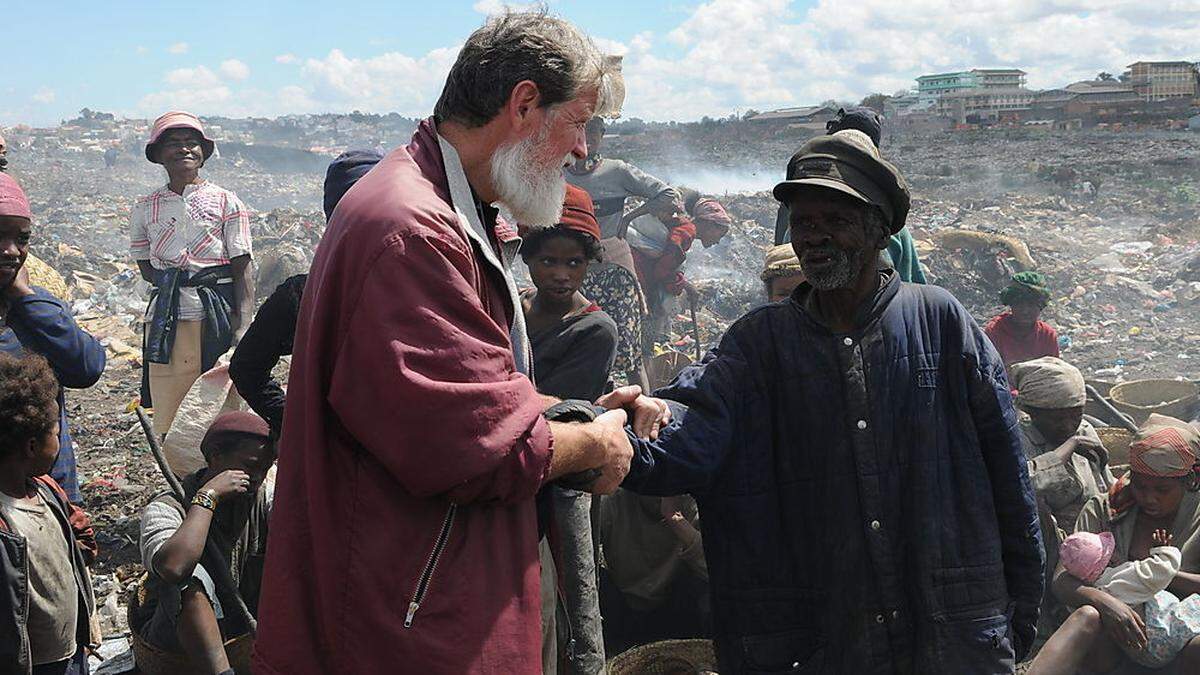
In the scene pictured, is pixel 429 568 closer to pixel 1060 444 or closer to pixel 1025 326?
pixel 1060 444

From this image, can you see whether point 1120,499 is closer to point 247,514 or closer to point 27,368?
point 247,514

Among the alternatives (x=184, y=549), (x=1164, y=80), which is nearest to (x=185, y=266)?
(x=184, y=549)

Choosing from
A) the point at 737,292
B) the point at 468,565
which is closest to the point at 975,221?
the point at 737,292

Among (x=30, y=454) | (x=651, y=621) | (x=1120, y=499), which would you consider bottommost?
(x=651, y=621)

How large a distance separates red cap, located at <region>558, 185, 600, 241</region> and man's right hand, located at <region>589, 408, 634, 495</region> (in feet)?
7.10

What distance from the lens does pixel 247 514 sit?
403 centimetres

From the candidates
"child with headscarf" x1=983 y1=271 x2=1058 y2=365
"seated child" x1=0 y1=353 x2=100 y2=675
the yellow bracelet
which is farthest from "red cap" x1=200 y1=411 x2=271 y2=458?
"child with headscarf" x1=983 y1=271 x2=1058 y2=365

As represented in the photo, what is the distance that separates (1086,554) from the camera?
13.0 ft

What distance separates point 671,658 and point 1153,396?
4.84 metres

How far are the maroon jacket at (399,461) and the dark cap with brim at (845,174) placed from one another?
90cm

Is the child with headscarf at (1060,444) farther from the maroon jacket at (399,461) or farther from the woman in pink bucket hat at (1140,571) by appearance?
the maroon jacket at (399,461)

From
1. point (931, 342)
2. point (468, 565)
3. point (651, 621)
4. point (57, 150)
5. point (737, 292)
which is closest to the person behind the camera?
point (468, 565)

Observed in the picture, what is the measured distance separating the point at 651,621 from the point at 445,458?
127 inches

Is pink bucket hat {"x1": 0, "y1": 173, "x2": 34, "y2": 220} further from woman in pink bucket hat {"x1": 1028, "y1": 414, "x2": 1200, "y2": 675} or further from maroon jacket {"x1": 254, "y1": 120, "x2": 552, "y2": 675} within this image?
woman in pink bucket hat {"x1": 1028, "y1": 414, "x2": 1200, "y2": 675}
